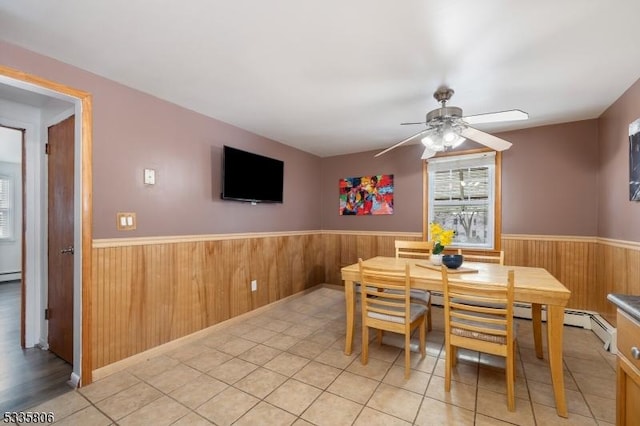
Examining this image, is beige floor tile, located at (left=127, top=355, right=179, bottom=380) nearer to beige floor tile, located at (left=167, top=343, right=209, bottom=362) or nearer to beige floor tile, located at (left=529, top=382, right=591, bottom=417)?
beige floor tile, located at (left=167, top=343, right=209, bottom=362)

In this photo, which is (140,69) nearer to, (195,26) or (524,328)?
(195,26)

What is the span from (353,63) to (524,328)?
3.25 meters

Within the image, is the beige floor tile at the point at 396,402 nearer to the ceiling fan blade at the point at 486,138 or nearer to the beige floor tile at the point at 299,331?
the beige floor tile at the point at 299,331

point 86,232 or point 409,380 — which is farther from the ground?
point 86,232

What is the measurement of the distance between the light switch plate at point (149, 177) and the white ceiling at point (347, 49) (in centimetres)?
70

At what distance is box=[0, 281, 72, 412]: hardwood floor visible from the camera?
75.3 inches

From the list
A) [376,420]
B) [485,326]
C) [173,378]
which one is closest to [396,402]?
[376,420]

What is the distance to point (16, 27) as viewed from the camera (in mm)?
1628

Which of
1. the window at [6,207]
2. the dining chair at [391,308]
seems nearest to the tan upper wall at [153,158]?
the dining chair at [391,308]

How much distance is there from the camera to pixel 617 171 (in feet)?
8.79

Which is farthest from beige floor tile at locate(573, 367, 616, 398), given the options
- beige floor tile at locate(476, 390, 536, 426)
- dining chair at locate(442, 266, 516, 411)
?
dining chair at locate(442, 266, 516, 411)

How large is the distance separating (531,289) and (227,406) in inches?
84.0

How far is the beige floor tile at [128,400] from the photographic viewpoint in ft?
5.85

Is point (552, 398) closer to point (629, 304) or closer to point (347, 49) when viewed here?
point (629, 304)
